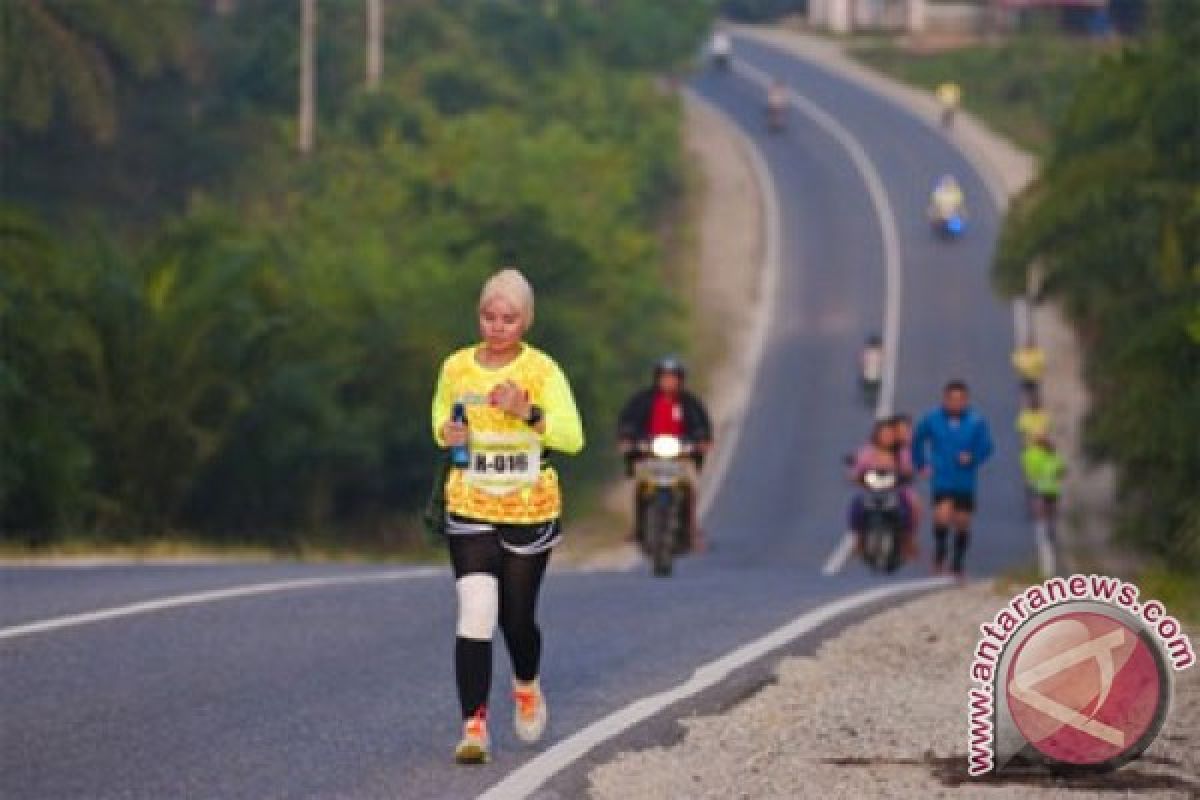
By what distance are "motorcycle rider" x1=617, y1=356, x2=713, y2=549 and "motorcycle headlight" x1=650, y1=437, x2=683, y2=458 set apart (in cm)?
5

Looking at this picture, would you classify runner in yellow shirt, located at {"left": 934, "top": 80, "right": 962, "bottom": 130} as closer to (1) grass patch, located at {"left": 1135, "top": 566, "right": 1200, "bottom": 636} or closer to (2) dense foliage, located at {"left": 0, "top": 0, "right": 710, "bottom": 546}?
(2) dense foliage, located at {"left": 0, "top": 0, "right": 710, "bottom": 546}

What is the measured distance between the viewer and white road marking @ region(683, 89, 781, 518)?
180 ft

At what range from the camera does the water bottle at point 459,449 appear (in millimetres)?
10250

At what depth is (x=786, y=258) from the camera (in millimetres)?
77750

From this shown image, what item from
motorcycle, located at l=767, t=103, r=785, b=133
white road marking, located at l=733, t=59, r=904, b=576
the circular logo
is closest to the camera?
the circular logo

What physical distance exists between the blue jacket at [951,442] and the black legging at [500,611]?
46.1 feet

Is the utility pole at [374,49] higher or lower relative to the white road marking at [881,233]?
higher

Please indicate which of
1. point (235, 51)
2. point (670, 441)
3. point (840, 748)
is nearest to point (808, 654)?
point (840, 748)

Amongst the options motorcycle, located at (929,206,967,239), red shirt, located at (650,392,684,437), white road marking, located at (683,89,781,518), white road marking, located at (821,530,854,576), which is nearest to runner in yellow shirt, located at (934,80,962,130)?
white road marking, located at (683,89,781,518)

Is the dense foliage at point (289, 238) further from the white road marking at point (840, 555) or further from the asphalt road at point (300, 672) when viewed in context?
the asphalt road at point (300, 672)

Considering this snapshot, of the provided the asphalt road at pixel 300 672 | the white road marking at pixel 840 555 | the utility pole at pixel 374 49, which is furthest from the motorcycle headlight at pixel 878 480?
the utility pole at pixel 374 49

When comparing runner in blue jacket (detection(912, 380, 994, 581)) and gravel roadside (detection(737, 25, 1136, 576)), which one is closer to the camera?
runner in blue jacket (detection(912, 380, 994, 581))

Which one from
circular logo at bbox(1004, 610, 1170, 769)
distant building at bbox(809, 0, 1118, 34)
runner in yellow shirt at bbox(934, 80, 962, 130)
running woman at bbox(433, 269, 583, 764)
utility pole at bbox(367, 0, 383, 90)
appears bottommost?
circular logo at bbox(1004, 610, 1170, 769)

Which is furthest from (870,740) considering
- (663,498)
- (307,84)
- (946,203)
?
(946,203)
